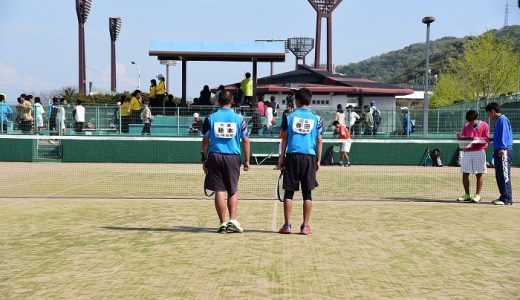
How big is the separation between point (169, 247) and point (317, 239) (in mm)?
1910

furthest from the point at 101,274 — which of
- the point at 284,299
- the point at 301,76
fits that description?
the point at 301,76

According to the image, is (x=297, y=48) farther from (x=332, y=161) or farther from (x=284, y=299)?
(x=284, y=299)

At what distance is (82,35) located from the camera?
59594 millimetres

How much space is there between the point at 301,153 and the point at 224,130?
107 centimetres

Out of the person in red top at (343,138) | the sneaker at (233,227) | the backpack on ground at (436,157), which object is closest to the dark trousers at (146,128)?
the person in red top at (343,138)

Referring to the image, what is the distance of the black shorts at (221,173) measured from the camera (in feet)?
26.8

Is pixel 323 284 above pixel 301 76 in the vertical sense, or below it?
below

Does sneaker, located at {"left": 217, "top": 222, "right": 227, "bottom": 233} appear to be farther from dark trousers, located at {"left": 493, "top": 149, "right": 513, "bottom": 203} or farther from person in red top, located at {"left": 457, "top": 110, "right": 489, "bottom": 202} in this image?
dark trousers, located at {"left": 493, "top": 149, "right": 513, "bottom": 203}

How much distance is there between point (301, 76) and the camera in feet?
171

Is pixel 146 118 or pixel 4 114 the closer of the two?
pixel 4 114

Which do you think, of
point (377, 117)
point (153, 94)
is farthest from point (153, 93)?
point (377, 117)

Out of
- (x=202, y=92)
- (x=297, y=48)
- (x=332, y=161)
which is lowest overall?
(x=332, y=161)

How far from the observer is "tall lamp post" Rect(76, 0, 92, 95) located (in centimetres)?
5794

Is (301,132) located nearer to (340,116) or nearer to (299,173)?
(299,173)
